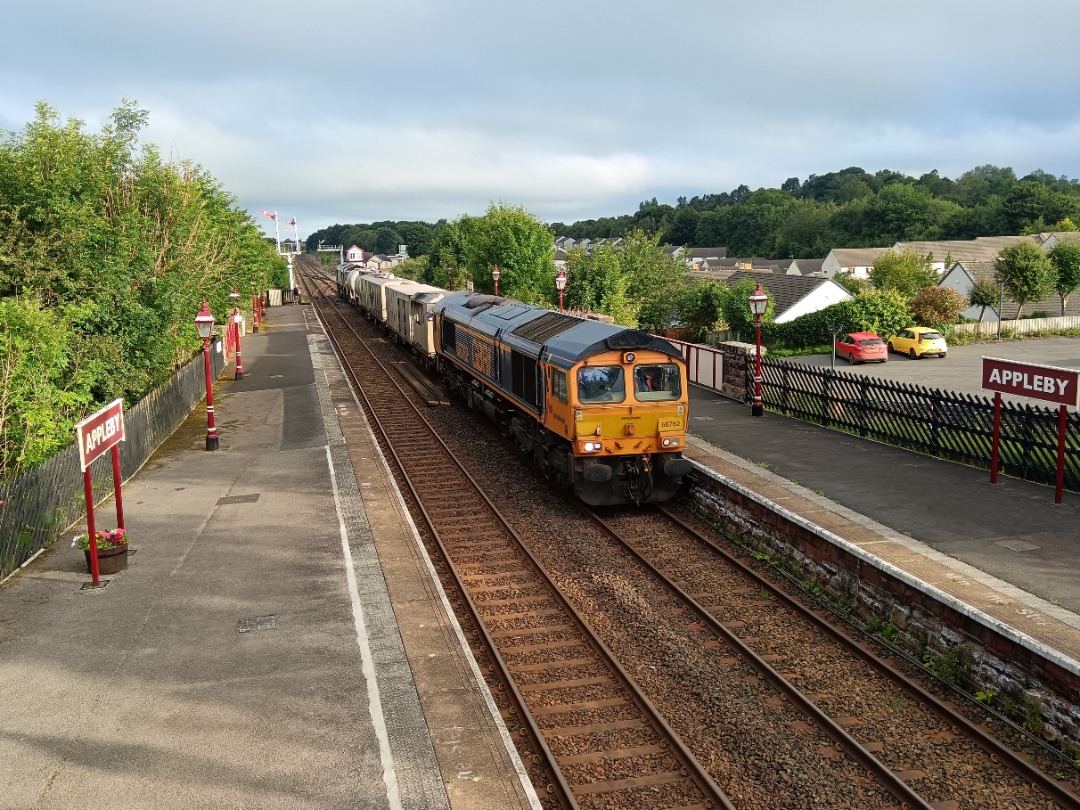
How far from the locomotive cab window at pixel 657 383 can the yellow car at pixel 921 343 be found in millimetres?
27559

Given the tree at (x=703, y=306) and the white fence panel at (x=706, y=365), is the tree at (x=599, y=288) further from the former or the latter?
the white fence panel at (x=706, y=365)

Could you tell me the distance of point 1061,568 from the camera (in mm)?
11328

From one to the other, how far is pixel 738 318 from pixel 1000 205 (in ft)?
277

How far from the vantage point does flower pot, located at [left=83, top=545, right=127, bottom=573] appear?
1263 centimetres

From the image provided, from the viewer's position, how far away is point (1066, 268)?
53.6 metres

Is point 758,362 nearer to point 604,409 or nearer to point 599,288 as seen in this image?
point 604,409

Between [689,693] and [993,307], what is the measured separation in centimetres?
4900

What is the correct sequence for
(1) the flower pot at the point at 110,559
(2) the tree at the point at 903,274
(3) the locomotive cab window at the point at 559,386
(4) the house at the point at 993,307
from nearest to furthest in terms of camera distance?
(1) the flower pot at the point at 110,559, (3) the locomotive cab window at the point at 559,386, (4) the house at the point at 993,307, (2) the tree at the point at 903,274

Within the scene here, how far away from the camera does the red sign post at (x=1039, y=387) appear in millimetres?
13602

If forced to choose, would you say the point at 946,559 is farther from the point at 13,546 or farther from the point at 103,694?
the point at 13,546

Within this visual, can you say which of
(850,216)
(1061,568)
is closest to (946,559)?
(1061,568)

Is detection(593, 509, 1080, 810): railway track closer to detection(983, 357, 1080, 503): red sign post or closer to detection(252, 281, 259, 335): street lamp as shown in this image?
detection(983, 357, 1080, 503): red sign post

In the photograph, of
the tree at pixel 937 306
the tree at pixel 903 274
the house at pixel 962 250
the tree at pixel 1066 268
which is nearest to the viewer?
Result: the tree at pixel 937 306

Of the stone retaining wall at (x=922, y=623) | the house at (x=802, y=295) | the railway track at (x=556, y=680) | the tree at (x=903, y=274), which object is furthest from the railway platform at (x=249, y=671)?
the tree at (x=903, y=274)
